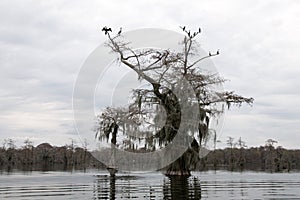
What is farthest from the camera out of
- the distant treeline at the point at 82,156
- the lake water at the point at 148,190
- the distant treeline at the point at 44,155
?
the distant treeline at the point at 44,155

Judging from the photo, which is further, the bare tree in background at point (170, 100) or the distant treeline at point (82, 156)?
the distant treeline at point (82, 156)

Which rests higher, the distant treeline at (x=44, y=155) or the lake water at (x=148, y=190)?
the distant treeline at (x=44, y=155)

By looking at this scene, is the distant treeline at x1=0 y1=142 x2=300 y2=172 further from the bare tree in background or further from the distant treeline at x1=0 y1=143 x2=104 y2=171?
the bare tree in background

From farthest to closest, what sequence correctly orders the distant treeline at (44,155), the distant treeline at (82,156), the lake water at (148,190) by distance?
the distant treeline at (44,155)
the distant treeline at (82,156)
the lake water at (148,190)

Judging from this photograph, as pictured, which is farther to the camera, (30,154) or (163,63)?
(30,154)

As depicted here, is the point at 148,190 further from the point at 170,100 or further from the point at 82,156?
the point at 82,156

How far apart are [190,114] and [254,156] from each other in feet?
Answer: 259

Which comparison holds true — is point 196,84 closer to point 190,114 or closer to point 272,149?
point 190,114

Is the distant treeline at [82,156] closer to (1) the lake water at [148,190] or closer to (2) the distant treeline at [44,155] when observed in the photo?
(2) the distant treeline at [44,155]

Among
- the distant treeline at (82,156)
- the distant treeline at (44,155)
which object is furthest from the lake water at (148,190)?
the distant treeline at (44,155)

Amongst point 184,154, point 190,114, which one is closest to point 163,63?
point 190,114

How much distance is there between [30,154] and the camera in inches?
4232

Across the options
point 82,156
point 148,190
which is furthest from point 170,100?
point 82,156

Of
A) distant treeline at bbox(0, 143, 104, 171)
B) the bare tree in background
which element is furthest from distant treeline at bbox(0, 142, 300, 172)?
the bare tree in background
